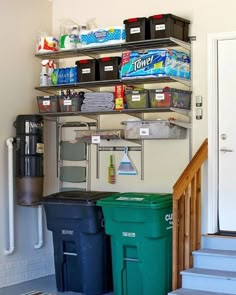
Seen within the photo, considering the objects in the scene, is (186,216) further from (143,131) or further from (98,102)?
(98,102)

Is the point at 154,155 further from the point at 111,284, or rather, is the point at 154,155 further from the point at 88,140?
the point at 111,284

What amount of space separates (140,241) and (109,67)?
6.23ft

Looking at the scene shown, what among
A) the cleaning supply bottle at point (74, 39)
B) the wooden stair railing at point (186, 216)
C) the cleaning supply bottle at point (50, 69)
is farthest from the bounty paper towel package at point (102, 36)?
the wooden stair railing at point (186, 216)

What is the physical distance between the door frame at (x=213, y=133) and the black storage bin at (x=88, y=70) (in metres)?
1.24

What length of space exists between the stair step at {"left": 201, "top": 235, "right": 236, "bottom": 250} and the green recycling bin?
35cm

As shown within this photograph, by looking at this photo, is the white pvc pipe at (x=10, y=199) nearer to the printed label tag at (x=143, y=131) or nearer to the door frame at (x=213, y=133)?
the printed label tag at (x=143, y=131)

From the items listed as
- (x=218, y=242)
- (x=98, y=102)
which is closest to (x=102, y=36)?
(x=98, y=102)

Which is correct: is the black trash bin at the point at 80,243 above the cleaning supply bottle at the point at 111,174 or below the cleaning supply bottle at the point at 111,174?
below

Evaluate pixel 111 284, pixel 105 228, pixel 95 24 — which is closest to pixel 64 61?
pixel 95 24

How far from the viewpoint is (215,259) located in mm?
5203

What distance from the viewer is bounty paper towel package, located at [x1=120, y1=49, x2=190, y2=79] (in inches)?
220

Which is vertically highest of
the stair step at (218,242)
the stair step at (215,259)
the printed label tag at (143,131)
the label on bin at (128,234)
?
the printed label tag at (143,131)

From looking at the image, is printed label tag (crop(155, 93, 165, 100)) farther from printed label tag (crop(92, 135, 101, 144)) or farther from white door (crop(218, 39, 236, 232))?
printed label tag (crop(92, 135, 101, 144))

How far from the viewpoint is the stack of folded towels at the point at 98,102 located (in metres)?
6.01
